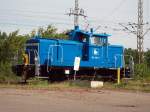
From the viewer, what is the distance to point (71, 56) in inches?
1118

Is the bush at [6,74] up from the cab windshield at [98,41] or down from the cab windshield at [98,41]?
down

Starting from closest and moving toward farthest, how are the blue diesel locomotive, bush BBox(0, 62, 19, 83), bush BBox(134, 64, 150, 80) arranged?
the blue diesel locomotive, bush BBox(0, 62, 19, 83), bush BBox(134, 64, 150, 80)

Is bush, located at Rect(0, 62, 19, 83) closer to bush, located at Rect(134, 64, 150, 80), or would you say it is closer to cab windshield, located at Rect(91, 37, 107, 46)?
cab windshield, located at Rect(91, 37, 107, 46)

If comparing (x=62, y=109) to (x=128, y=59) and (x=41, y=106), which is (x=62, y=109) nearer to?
(x=41, y=106)

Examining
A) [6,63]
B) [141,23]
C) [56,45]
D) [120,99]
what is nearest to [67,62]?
[56,45]

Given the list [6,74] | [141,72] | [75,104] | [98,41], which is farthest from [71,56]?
[75,104]

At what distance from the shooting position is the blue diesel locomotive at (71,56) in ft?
88.6

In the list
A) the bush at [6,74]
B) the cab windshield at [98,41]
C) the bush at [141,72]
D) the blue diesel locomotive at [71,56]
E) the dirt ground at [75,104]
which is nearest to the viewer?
the dirt ground at [75,104]

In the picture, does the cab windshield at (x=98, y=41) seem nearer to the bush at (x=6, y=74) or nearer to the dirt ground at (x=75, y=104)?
the bush at (x=6, y=74)

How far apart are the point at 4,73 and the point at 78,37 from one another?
22.5 feet

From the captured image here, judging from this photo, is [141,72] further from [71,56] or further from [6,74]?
[6,74]

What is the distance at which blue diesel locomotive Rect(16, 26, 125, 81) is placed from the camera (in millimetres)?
27016

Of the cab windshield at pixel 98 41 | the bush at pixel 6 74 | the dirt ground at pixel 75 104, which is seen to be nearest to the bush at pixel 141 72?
the cab windshield at pixel 98 41

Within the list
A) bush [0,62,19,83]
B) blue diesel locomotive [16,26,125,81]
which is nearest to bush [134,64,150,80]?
blue diesel locomotive [16,26,125,81]
